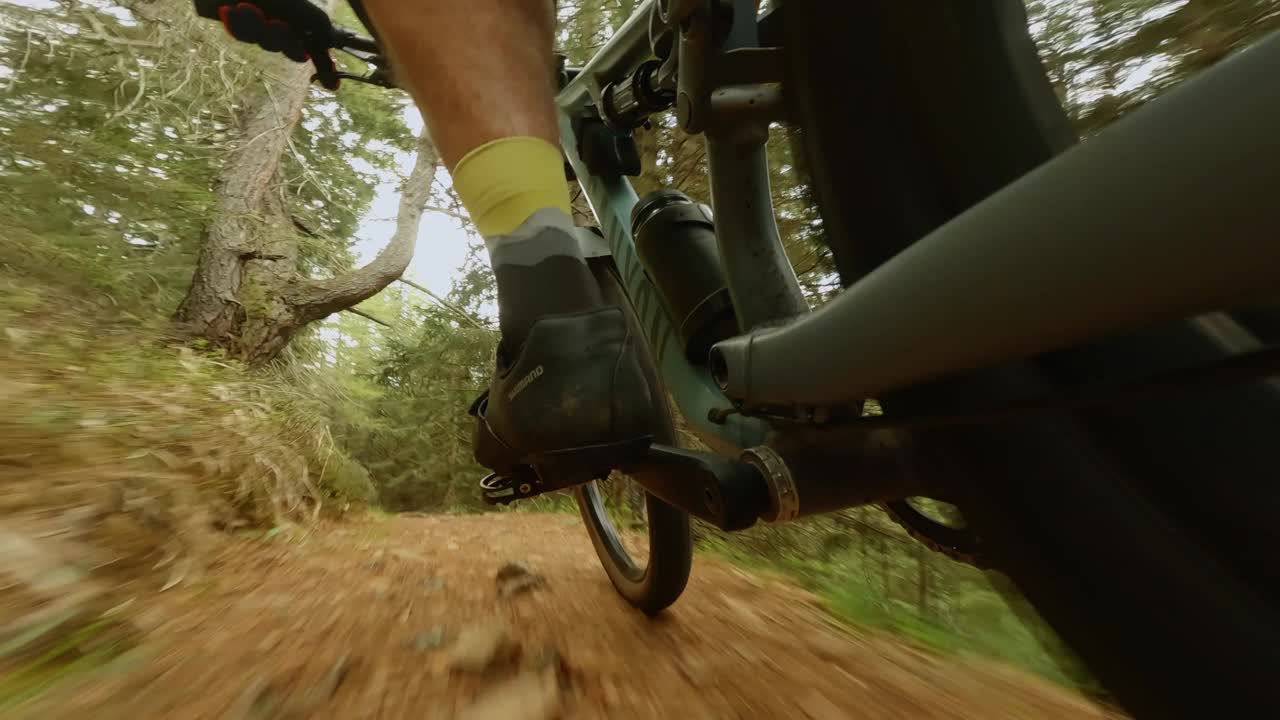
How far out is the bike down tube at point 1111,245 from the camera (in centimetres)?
25

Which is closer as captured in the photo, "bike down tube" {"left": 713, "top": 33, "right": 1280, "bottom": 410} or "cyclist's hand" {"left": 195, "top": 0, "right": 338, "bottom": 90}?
"bike down tube" {"left": 713, "top": 33, "right": 1280, "bottom": 410}

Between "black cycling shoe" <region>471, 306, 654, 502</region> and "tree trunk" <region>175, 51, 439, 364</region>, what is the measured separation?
167 inches

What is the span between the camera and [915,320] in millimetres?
407

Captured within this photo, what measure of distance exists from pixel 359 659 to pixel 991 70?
1282mm

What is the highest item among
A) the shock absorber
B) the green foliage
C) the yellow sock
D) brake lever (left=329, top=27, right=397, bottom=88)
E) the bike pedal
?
brake lever (left=329, top=27, right=397, bottom=88)

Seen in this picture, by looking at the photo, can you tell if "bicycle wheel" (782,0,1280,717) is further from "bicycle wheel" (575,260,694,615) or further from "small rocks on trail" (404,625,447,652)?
"small rocks on trail" (404,625,447,652)

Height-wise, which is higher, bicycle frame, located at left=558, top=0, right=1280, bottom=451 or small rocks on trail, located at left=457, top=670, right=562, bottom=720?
bicycle frame, located at left=558, top=0, right=1280, bottom=451

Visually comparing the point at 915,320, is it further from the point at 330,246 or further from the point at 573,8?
the point at 330,246

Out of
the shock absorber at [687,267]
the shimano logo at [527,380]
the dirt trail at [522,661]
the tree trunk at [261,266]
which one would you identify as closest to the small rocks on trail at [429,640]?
the dirt trail at [522,661]

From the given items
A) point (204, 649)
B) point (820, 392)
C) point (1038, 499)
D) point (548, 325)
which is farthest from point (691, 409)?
point (204, 649)

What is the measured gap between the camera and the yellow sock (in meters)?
0.88

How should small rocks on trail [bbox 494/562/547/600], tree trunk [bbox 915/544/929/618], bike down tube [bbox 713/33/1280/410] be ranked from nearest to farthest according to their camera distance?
bike down tube [bbox 713/33/1280/410]
small rocks on trail [bbox 494/562/547/600]
tree trunk [bbox 915/544/929/618]

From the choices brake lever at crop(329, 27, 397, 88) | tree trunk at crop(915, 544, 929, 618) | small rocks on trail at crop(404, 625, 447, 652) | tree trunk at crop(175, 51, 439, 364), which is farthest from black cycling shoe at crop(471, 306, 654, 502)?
tree trunk at crop(175, 51, 439, 364)

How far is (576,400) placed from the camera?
2.65 feet
